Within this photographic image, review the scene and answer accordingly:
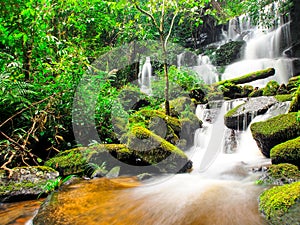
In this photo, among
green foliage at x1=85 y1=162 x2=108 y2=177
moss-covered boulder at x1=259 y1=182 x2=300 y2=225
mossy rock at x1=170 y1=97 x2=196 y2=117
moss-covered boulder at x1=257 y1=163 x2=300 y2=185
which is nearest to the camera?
moss-covered boulder at x1=259 y1=182 x2=300 y2=225

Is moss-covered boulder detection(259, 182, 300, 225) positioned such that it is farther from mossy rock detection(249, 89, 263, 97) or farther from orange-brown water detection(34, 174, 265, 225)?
mossy rock detection(249, 89, 263, 97)

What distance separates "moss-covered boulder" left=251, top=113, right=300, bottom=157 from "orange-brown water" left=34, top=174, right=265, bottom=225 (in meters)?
1.39

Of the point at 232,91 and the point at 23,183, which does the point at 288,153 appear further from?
the point at 232,91

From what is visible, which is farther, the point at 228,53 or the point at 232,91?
the point at 228,53

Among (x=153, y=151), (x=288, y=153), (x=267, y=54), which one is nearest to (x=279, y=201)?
(x=288, y=153)

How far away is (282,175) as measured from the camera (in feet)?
11.4

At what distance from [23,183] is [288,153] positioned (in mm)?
4496

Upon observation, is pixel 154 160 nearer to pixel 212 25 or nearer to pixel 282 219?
pixel 282 219

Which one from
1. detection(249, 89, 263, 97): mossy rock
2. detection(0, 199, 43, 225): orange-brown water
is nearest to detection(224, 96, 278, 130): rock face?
detection(249, 89, 263, 97): mossy rock

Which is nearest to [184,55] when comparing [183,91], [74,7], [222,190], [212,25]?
[212,25]

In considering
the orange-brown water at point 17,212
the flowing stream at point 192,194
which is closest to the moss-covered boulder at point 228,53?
the flowing stream at point 192,194

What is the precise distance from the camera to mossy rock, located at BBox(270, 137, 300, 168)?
3.81 meters

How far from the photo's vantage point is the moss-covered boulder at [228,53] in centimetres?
1562

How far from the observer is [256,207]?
2.90 metres
